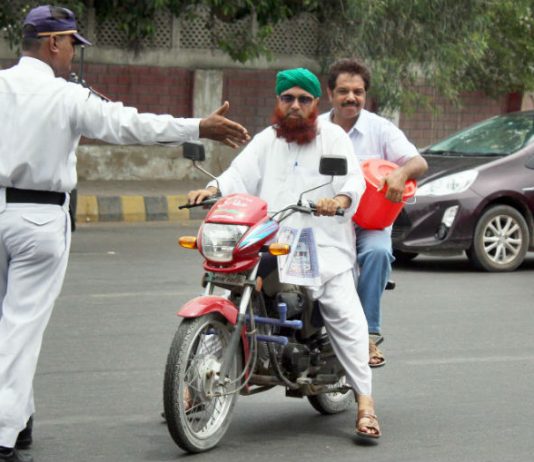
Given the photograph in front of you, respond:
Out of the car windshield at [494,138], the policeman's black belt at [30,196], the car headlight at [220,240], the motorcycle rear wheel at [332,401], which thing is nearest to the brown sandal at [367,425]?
the motorcycle rear wheel at [332,401]

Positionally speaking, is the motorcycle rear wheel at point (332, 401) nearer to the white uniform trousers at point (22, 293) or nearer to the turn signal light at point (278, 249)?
the turn signal light at point (278, 249)

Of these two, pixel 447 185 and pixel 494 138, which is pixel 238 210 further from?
pixel 494 138

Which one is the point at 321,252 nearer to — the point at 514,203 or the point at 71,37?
the point at 71,37

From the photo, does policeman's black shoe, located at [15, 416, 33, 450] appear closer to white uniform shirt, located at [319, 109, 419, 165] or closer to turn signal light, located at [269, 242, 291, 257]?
turn signal light, located at [269, 242, 291, 257]

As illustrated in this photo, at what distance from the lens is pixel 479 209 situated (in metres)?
12.2

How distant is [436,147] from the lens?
44.6 feet

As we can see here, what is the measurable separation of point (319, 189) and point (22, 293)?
147 centimetres

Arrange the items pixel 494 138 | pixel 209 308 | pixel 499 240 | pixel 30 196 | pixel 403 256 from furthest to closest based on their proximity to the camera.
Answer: pixel 494 138
pixel 403 256
pixel 499 240
pixel 209 308
pixel 30 196

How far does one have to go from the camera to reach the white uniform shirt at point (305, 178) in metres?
6.24

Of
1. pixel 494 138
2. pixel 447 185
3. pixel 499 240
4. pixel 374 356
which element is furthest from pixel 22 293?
pixel 494 138

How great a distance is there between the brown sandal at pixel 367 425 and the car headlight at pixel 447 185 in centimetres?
607

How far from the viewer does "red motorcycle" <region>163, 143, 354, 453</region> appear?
570cm

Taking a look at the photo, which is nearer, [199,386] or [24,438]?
[199,386]

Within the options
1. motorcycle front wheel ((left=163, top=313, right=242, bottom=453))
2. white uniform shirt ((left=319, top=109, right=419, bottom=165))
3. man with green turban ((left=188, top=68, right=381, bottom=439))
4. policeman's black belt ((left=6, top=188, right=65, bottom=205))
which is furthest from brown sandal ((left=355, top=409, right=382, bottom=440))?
policeman's black belt ((left=6, top=188, right=65, bottom=205))
